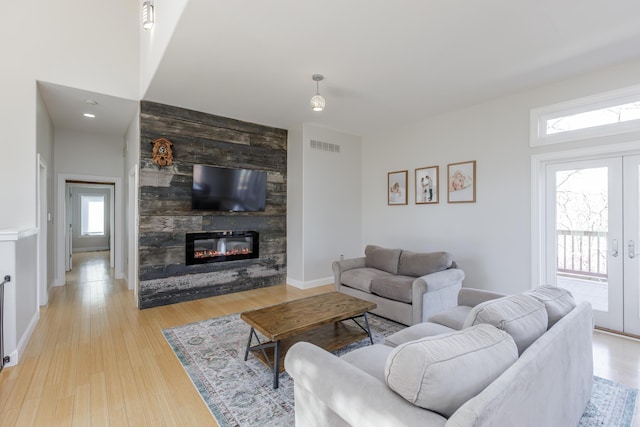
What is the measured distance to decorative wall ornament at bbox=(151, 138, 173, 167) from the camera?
418 centimetres

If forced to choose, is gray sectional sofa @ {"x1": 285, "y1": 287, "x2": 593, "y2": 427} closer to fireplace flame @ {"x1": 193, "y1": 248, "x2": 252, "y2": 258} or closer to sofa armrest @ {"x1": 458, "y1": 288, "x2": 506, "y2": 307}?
sofa armrest @ {"x1": 458, "y1": 288, "x2": 506, "y2": 307}

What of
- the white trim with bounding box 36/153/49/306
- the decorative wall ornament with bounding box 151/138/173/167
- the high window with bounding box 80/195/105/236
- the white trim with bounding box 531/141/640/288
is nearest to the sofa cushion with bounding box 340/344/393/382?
the white trim with bounding box 531/141/640/288

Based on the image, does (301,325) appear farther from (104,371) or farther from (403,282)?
(104,371)

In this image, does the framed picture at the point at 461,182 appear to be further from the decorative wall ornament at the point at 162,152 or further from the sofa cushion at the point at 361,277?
the decorative wall ornament at the point at 162,152

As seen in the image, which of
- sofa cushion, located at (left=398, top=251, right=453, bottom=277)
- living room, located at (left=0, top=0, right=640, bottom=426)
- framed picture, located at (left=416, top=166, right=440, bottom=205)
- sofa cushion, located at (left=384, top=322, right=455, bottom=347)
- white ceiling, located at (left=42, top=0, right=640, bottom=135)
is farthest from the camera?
framed picture, located at (left=416, top=166, right=440, bottom=205)

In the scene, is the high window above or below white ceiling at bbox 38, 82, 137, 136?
below

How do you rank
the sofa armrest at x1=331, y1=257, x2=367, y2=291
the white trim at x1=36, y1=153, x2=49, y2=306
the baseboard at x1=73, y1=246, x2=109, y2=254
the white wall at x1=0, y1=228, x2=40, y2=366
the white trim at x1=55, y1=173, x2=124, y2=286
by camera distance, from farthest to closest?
1. the baseboard at x1=73, y1=246, x2=109, y2=254
2. the white trim at x1=55, y1=173, x2=124, y2=286
3. the sofa armrest at x1=331, y1=257, x2=367, y2=291
4. the white trim at x1=36, y1=153, x2=49, y2=306
5. the white wall at x1=0, y1=228, x2=40, y2=366

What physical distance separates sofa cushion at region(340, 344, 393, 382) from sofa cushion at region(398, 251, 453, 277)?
205 cm

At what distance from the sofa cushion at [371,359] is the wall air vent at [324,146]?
13.0 ft

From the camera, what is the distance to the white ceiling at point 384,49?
2.30 metres

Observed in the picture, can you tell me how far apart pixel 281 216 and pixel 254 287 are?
4.41 ft

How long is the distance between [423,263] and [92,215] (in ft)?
36.5

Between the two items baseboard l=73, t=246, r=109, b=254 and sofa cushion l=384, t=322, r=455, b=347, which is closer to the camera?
sofa cushion l=384, t=322, r=455, b=347

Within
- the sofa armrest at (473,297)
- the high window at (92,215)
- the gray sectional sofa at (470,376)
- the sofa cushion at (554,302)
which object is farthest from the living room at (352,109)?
the high window at (92,215)
